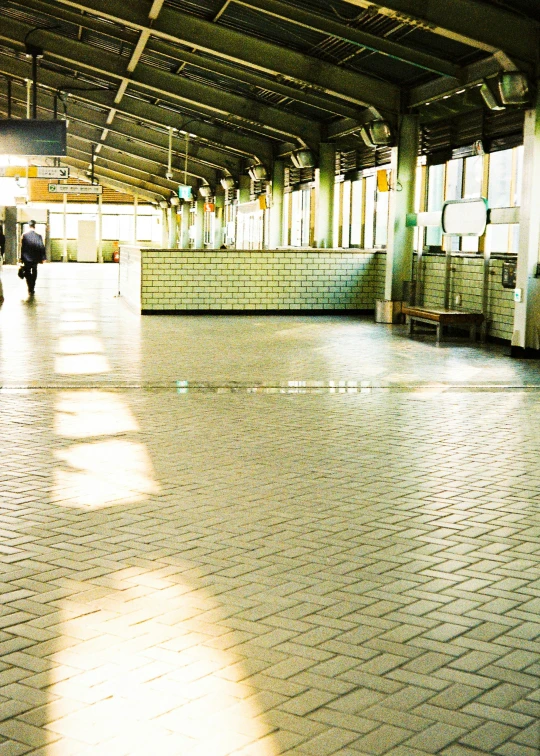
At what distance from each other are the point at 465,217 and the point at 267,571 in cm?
1085

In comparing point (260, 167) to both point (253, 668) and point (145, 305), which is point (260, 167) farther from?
point (253, 668)

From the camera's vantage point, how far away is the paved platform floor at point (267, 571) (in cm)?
310

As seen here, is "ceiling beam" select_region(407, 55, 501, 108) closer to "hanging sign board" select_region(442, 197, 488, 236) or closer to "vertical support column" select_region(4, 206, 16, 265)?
"hanging sign board" select_region(442, 197, 488, 236)

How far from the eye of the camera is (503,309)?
1492 centimetres

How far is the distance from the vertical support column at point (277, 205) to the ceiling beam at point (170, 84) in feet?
12.7

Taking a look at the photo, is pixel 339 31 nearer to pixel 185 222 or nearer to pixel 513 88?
pixel 513 88

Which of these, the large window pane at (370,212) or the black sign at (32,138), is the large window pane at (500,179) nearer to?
the large window pane at (370,212)

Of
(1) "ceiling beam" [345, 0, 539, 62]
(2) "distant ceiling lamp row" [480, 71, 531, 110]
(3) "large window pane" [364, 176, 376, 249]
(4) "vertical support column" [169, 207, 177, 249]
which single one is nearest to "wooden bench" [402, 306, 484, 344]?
(2) "distant ceiling lamp row" [480, 71, 531, 110]

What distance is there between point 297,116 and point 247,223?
11009 mm

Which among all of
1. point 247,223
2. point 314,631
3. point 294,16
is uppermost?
point 294,16

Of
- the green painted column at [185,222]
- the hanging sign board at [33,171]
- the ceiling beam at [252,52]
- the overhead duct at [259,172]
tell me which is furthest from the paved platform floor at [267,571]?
the green painted column at [185,222]

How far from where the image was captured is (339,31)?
1426 centimetres

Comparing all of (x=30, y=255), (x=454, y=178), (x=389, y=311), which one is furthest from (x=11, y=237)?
(x=454, y=178)

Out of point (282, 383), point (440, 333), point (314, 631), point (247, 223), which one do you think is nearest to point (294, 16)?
point (440, 333)
